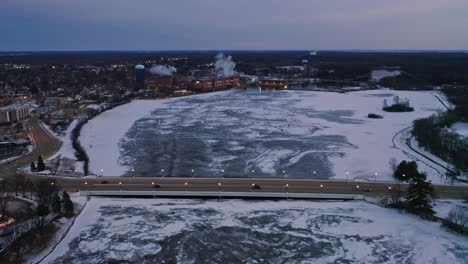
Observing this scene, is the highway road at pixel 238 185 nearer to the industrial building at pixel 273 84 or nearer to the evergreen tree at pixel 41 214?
the evergreen tree at pixel 41 214

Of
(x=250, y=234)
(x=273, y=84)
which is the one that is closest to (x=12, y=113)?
(x=250, y=234)

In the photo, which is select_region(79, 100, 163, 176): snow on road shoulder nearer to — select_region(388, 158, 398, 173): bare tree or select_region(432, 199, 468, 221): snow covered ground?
select_region(388, 158, 398, 173): bare tree

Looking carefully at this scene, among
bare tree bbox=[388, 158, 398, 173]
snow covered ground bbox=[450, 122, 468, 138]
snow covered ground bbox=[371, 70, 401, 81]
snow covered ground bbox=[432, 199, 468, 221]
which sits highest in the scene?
snow covered ground bbox=[371, 70, 401, 81]

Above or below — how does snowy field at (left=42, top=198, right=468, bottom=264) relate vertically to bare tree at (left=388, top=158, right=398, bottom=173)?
below

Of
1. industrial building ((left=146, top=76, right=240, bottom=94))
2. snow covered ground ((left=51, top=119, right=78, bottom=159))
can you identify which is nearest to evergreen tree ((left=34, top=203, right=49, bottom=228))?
snow covered ground ((left=51, top=119, right=78, bottom=159))

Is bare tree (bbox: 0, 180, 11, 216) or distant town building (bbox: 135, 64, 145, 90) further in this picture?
distant town building (bbox: 135, 64, 145, 90)

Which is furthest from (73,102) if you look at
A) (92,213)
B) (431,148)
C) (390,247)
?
(390,247)

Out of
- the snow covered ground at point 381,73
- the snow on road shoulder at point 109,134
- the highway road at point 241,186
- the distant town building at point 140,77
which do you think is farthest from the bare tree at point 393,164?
the snow covered ground at point 381,73
